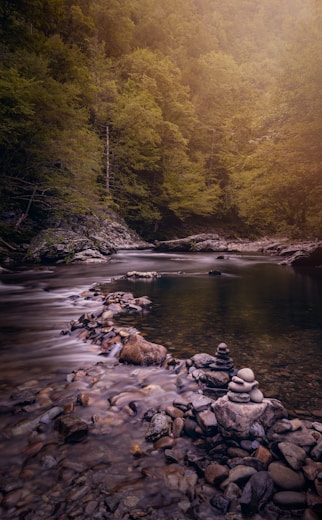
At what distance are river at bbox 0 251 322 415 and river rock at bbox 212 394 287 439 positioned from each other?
2.36ft

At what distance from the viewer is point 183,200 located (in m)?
38.0

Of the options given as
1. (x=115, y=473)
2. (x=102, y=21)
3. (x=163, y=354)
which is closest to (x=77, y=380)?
(x=163, y=354)

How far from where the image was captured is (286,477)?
2512mm

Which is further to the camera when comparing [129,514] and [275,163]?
[275,163]

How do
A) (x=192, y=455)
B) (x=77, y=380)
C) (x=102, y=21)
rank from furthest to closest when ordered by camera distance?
(x=102, y=21) → (x=77, y=380) → (x=192, y=455)

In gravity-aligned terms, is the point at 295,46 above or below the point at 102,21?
below

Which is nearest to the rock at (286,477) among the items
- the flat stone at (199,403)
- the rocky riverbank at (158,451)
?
the rocky riverbank at (158,451)

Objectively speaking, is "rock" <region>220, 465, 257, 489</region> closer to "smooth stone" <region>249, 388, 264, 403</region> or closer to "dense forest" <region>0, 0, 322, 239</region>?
"smooth stone" <region>249, 388, 264, 403</region>

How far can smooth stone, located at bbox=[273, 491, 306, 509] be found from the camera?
7.60 ft

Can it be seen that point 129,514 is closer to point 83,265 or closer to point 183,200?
point 83,265

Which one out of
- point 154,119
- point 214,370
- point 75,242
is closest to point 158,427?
point 214,370

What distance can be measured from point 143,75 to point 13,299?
116ft

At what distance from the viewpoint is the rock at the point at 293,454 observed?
261 cm

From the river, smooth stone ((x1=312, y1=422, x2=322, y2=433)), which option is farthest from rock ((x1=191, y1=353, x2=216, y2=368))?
smooth stone ((x1=312, y1=422, x2=322, y2=433))
